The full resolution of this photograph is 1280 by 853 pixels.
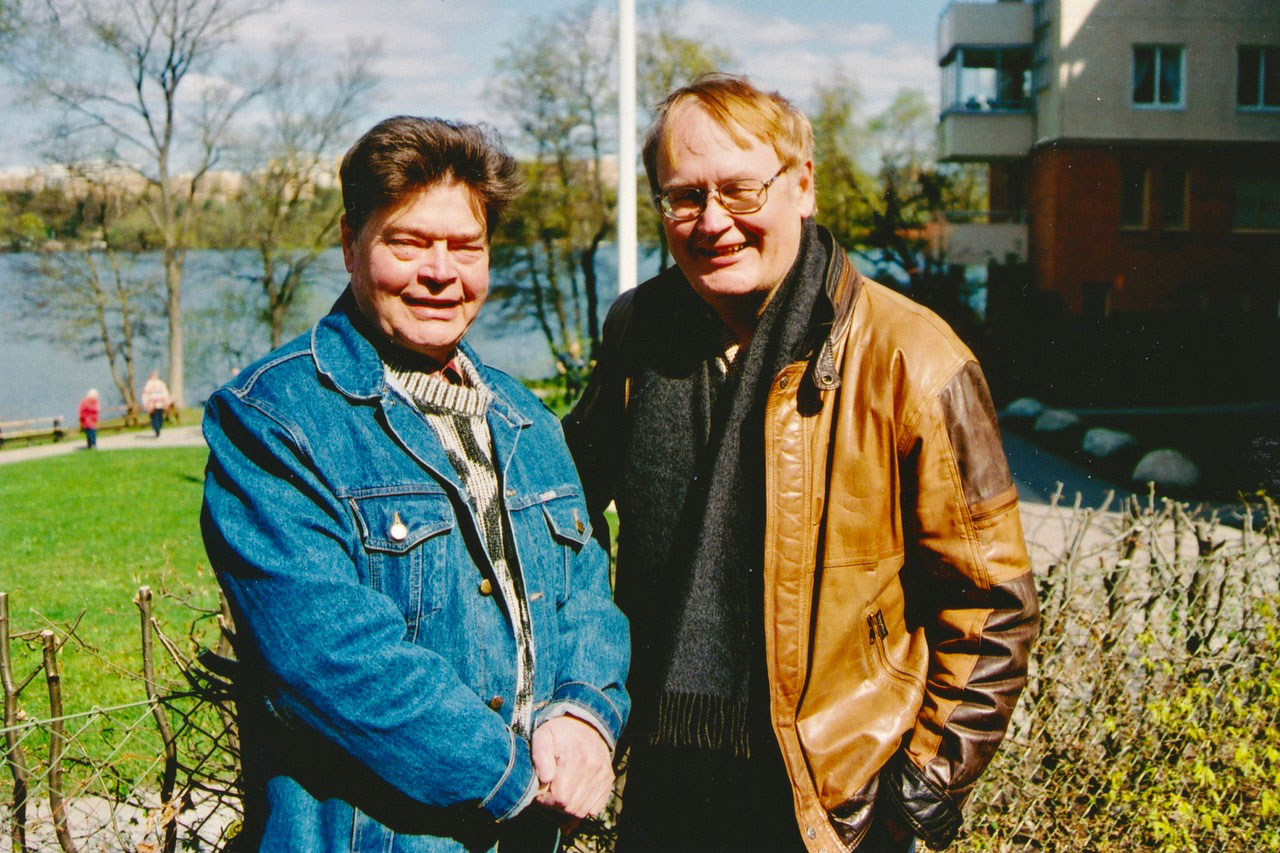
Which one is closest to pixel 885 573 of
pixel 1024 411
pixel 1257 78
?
pixel 1024 411

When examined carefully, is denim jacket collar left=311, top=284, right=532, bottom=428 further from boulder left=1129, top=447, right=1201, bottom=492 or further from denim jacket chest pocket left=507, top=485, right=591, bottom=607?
boulder left=1129, top=447, right=1201, bottom=492

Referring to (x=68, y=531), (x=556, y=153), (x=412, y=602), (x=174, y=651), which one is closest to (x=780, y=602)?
(x=412, y=602)

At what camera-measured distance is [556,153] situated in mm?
28266

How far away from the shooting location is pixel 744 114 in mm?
2062

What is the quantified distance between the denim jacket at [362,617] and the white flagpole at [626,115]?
19.6ft

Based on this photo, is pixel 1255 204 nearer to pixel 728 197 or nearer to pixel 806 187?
pixel 806 187

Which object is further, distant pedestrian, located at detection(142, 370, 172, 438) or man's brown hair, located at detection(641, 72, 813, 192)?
distant pedestrian, located at detection(142, 370, 172, 438)

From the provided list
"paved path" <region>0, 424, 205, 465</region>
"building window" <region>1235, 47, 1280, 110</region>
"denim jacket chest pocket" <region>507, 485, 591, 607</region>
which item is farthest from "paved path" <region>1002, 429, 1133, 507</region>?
"paved path" <region>0, 424, 205, 465</region>

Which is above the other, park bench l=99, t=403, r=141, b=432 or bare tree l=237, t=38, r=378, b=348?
bare tree l=237, t=38, r=378, b=348

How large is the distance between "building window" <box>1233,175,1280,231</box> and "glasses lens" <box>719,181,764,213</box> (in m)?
26.7

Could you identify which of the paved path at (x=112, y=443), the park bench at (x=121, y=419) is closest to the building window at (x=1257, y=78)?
the paved path at (x=112, y=443)

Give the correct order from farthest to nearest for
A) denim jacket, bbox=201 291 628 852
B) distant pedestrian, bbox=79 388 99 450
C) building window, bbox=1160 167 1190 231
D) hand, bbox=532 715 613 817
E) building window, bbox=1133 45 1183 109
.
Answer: building window, bbox=1160 167 1190 231 → building window, bbox=1133 45 1183 109 → distant pedestrian, bbox=79 388 99 450 → hand, bbox=532 715 613 817 → denim jacket, bbox=201 291 628 852

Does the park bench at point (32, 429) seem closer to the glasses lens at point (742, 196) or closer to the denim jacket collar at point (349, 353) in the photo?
the denim jacket collar at point (349, 353)

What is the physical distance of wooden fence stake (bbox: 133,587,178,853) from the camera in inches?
103
